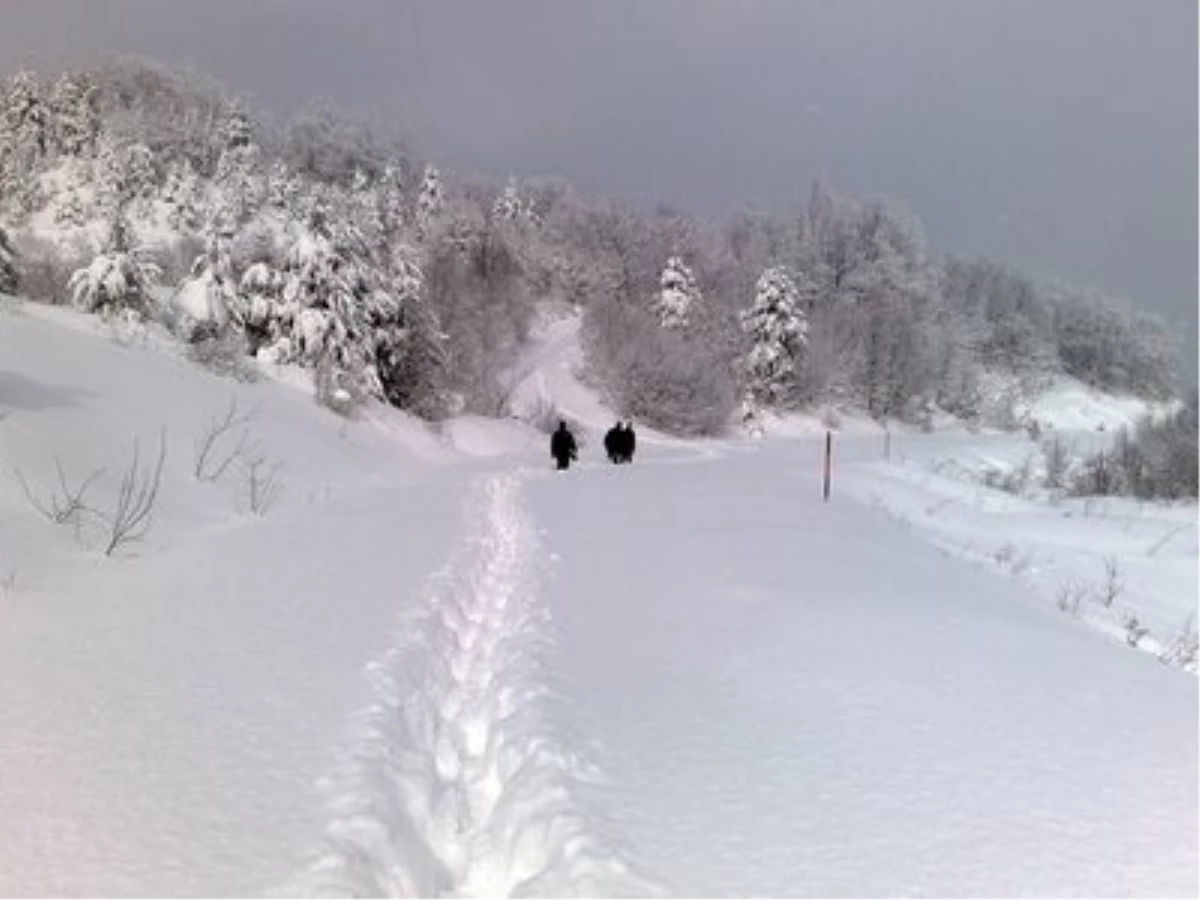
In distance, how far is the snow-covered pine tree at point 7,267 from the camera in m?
29.7

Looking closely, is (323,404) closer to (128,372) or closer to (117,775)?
(128,372)

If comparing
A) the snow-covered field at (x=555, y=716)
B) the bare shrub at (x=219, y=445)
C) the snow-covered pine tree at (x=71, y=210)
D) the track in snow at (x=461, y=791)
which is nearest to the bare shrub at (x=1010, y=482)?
the snow-covered field at (x=555, y=716)

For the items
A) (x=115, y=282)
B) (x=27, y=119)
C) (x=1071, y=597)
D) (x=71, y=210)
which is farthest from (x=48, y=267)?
(x=27, y=119)

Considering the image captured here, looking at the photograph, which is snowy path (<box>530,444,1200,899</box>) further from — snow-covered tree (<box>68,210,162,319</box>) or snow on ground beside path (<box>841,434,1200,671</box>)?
snow-covered tree (<box>68,210,162,319</box>)

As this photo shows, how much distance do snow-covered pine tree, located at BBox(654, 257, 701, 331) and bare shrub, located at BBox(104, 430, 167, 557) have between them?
6222 centimetres

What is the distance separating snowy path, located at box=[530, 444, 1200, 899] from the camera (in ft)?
14.2

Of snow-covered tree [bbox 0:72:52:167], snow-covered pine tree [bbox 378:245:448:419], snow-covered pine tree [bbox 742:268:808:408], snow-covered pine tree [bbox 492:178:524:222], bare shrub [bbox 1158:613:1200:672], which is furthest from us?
snow-covered pine tree [bbox 492:178:524:222]

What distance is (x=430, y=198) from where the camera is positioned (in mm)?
95188

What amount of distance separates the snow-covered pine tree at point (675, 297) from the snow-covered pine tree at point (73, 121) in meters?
41.1

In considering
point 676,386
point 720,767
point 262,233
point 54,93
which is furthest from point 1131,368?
point 720,767

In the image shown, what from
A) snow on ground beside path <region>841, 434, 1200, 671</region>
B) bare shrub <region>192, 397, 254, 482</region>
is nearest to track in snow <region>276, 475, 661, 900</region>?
snow on ground beside path <region>841, 434, 1200, 671</region>

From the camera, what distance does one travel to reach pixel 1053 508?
24.7 meters

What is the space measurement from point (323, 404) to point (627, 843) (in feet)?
86.5

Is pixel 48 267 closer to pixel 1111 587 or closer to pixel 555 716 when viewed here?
pixel 1111 587
